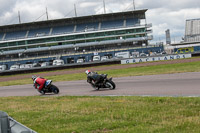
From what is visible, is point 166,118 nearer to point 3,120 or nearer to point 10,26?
point 3,120

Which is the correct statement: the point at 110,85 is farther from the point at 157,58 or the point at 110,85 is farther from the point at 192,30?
the point at 192,30

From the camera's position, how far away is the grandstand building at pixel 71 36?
72375mm

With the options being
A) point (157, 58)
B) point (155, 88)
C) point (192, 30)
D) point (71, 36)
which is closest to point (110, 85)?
point (155, 88)

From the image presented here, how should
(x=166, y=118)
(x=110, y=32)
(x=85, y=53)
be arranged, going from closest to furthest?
1. (x=166, y=118)
2. (x=85, y=53)
3. (x=110, y=32)

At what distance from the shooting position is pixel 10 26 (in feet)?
265

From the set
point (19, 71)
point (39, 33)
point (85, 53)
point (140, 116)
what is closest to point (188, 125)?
point (140, 116)

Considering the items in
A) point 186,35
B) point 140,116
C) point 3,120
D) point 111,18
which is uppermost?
point 111,18

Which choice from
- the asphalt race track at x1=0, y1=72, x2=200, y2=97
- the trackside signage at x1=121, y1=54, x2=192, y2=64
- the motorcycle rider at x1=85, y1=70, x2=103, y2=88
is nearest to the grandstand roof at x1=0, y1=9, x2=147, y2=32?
the trackside signage at x1=121, y1=54, x2=192, y2=64

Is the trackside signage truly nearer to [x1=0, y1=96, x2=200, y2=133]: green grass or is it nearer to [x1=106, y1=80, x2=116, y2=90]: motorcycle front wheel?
[x1=106, y1=80, x2=116, y2=90]: motorcycle front wheel

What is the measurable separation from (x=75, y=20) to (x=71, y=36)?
17.7ft

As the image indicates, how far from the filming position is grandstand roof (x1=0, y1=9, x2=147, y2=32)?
76.4m

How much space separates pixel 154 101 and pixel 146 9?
225ft

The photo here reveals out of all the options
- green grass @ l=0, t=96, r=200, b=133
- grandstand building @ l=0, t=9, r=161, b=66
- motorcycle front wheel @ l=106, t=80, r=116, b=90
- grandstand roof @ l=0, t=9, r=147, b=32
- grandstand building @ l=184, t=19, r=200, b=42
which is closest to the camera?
green grass @ l=0, t=96, r=200, b=133

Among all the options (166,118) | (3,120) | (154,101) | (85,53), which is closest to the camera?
(3,120)
